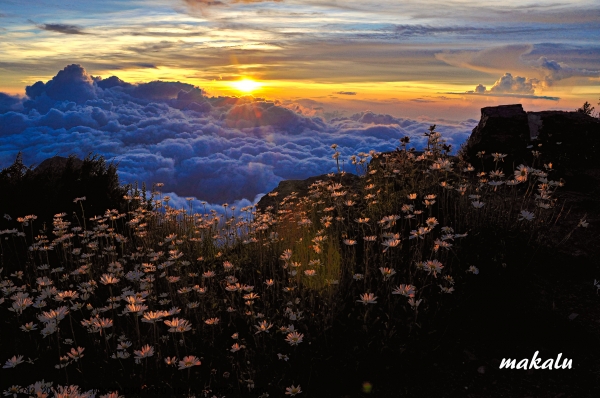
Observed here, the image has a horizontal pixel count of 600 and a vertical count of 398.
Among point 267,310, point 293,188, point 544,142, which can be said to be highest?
point 544,142

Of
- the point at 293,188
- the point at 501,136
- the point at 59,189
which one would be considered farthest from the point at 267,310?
the point at 293,188

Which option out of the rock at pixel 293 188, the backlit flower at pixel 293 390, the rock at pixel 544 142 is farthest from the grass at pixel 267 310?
the rock at pixel 293 188

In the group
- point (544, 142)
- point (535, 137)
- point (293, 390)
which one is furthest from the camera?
point (535, 137)

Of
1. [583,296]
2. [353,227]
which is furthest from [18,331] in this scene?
[583,296]

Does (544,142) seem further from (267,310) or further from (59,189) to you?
(59,189)

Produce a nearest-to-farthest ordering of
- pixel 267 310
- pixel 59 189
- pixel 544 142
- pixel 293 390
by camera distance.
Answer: pixel 293 390 → pixel 267 310 → pixel 59 189 → pixel 544 142

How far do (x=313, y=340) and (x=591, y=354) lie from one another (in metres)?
2.67

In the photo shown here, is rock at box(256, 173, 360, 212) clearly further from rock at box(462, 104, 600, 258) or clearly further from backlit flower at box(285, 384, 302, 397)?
backlit flower at box(285, 384, 302, 397)

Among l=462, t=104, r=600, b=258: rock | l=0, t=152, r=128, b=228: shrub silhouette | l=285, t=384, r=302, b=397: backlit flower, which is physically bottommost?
l=285, t=384, r=302, b=397: backlit flower

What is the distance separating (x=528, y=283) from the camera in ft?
16.6

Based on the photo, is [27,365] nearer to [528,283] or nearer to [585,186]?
[528,283]

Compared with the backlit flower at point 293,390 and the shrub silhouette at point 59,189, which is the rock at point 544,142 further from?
the shrub silhouette at point 59,189

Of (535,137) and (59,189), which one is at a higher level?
(535,137)

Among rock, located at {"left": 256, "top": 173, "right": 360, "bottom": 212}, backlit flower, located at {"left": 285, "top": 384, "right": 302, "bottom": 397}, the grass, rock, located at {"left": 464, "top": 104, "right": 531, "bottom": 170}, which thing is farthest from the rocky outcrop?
backlit flower, located at {"left": 285, "top": 384, "right": 302, "bottom": 397}
